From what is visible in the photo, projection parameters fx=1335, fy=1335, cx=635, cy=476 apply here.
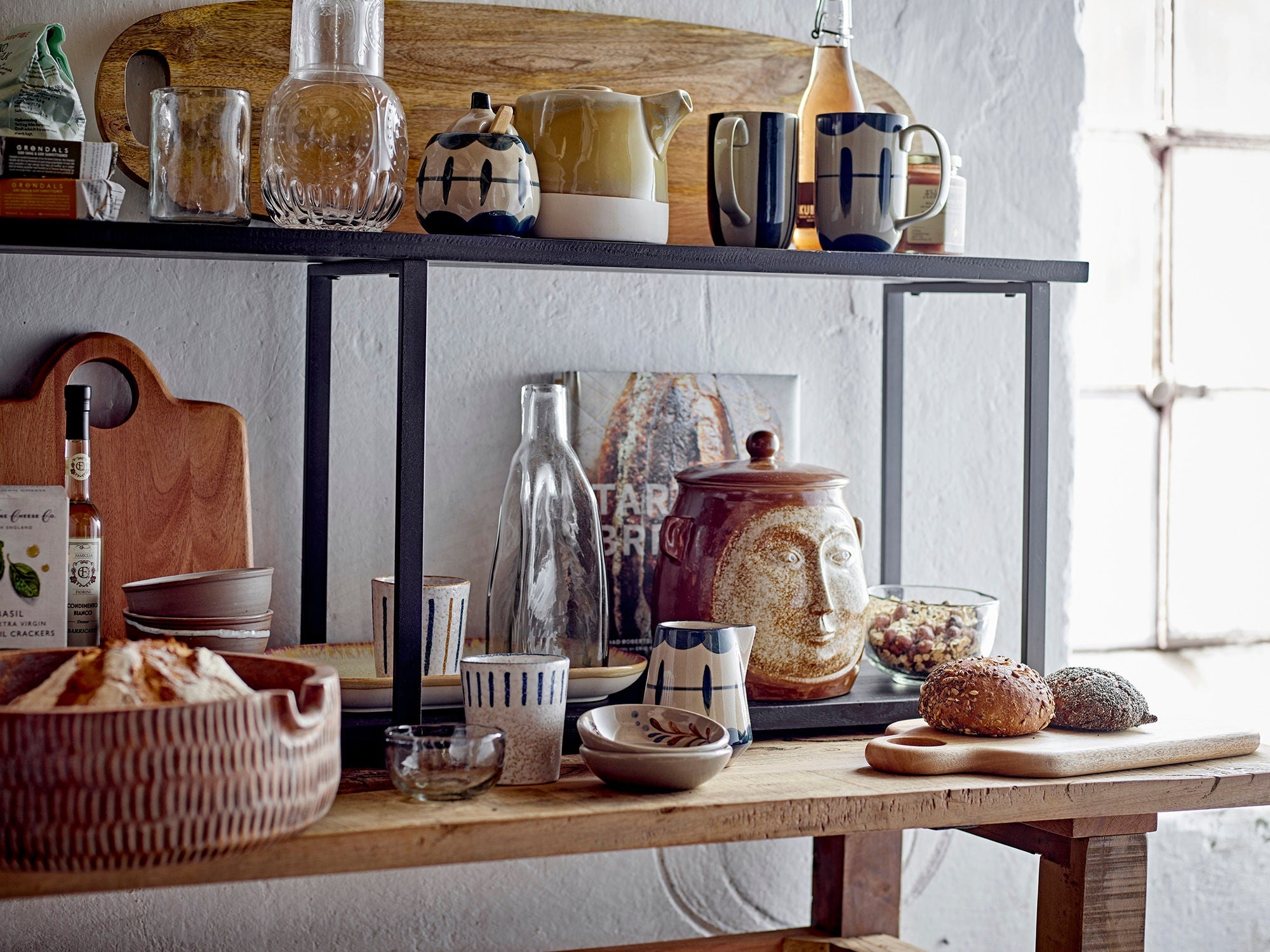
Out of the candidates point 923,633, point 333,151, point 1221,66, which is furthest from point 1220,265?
point 333,151

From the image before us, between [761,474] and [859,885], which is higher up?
[761,474]

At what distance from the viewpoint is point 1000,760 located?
1121 millimetres

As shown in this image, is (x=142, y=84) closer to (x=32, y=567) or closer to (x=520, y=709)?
(x=32, y=567)

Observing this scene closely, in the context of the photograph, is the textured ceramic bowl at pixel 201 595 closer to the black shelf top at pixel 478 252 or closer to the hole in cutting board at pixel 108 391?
the hole in cutting board at pixel 108 391

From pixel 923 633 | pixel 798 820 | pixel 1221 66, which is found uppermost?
pixel 1221 66

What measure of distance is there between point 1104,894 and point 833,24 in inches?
35.7

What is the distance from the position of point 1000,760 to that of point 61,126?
993 mm

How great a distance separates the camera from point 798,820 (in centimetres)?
104

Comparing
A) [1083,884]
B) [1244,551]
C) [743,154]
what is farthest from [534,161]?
[1244,551]

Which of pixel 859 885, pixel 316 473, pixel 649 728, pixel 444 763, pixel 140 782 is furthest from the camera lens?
pixel 859 885

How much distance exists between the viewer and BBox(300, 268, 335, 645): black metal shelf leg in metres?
1.35

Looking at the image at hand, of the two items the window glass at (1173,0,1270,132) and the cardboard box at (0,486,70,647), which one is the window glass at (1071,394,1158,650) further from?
the cardboard box at (0,486,70,647)

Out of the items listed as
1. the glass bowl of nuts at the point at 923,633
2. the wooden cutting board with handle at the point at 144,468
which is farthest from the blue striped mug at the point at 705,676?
the wooden cutting board with handle at the point at 144,468

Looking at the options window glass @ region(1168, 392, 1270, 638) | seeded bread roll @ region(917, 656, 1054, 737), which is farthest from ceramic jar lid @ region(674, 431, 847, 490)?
window glass @ region(1168, 392, 1270, 638)
